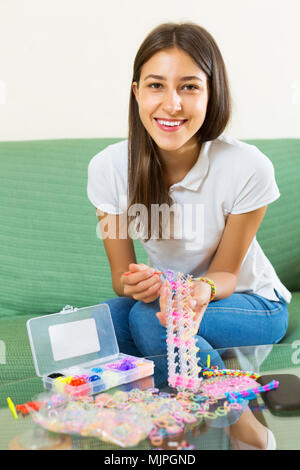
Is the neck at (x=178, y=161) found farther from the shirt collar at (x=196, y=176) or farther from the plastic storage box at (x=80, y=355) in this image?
the plastic storage box at (x=80, y=355)

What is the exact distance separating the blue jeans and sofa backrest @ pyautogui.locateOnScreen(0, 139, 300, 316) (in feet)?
1.18

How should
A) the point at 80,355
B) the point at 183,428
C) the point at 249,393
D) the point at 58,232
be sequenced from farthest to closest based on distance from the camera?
the point at 58,232, the point at 80,355, the point at 249,393, the point at 183,428

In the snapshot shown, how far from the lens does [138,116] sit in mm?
1356

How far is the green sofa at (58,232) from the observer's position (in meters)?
1.72

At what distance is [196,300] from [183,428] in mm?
353

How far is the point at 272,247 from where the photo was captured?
1.80 m

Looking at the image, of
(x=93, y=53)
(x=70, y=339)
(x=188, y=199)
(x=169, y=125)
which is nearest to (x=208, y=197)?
(x=188, y=199)

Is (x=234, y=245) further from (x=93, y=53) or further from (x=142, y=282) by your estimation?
(x=93, y=53)

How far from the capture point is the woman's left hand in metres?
1.08

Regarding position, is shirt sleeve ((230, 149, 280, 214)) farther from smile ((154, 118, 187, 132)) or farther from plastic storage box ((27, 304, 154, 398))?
plastic storage box ((27, 304, 154, 398))

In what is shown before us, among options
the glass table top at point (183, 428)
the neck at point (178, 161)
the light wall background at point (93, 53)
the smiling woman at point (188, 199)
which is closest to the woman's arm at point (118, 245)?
the smiling woman at point (188, 199)

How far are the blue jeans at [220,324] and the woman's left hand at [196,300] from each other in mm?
59

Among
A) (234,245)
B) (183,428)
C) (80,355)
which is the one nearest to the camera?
(183,428)

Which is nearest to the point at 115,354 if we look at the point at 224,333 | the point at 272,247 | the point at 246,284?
the point at 224,333
